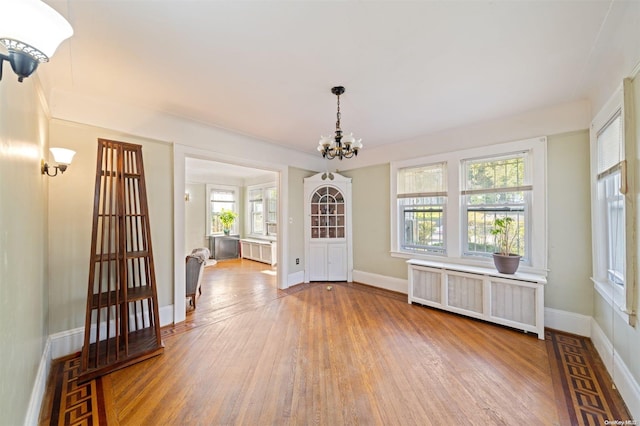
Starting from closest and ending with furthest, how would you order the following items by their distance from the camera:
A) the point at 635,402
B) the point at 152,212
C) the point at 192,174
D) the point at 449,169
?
the point at 635,402 < the point at 152,212 < the point at 449,169 < the point at 192,174

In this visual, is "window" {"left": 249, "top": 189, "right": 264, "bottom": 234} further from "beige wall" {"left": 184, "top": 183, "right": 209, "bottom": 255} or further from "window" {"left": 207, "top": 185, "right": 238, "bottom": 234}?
"beige wall" {"left": 184, "top": 183, "right": 209, "bottom": 255}

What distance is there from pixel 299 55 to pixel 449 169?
2.87 metres

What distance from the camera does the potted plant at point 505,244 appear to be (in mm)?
3018

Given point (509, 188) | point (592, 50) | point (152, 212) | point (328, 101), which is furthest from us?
point (509, 188)

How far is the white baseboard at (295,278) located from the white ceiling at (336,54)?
294 centimetres

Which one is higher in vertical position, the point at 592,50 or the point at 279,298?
the point at 592,50

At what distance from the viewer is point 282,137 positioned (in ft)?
13.4

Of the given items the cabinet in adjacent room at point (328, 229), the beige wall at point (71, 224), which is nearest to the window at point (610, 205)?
the cabinet in adjacent room at point (328, 229)

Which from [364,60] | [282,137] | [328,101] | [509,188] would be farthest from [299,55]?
[509,188]

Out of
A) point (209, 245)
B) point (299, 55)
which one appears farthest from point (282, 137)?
point (209, 245)

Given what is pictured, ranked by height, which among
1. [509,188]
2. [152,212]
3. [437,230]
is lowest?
[437,230]

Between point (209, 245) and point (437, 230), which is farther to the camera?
point (209, 245)

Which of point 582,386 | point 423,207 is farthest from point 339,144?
point 582,386

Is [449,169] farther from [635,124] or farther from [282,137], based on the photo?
[282,137]
